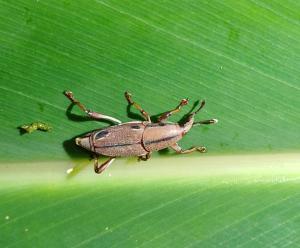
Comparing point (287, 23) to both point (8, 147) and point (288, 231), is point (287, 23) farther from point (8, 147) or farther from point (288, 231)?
point (8, 147)

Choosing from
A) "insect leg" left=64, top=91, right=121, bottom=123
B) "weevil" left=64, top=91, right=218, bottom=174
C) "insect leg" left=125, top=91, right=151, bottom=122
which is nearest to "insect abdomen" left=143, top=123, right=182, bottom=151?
"weevil" left=64, top=91, right=218, bottom=174

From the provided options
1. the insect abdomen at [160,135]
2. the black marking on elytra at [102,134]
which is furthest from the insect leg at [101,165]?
the insect abdomen at [160,135]

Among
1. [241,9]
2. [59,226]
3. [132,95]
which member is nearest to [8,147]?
[59,226]

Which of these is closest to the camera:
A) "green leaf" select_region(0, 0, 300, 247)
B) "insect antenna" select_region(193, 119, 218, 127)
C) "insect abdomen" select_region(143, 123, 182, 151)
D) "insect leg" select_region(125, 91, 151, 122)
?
"green leaf" select_region(0, 0, 300, 247)

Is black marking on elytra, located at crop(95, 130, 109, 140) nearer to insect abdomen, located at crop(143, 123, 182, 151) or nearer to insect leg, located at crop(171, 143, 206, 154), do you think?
insect abdomen, located at crop(143, 123, 182, 151)

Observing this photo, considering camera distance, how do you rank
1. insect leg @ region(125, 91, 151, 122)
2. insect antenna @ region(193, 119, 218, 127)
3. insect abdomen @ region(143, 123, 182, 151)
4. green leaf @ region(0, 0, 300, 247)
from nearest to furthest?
green leaf @ region(0, 0, 300, 247) < insect leg @ region(125, 91, 151, 122) < insect antenna @ region(193, 119, 218, 127) < insect abdomen @ region(143, 123, 182, 151)

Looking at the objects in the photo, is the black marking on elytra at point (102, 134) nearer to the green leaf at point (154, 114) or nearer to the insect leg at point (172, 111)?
the green leaf at point (154, 114)
